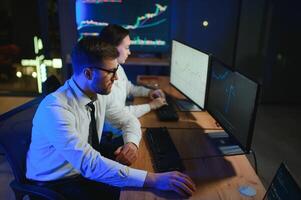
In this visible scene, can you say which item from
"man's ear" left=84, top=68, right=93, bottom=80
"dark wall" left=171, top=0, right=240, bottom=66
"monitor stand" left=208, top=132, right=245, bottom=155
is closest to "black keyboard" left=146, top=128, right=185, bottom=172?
"monitor stand" left=208, top=132, right=245, bottom=155

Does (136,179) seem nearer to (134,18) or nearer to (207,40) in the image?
(134,18)

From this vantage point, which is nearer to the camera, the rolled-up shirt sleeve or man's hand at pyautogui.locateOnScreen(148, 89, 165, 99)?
the rolled-up shirt sleeve

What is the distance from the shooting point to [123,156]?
1.50 m

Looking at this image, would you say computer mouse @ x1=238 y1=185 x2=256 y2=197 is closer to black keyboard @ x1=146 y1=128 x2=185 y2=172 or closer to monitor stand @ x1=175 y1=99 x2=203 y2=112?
black keyboard @ x1=146 y1=128 x2=185 y2=172

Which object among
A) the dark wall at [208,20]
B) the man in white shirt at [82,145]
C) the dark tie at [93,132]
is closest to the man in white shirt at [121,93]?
the dark tie at [93,132]

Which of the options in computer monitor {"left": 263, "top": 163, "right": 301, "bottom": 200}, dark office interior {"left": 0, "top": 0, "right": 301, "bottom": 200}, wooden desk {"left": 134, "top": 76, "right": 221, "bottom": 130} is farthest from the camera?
dark office interior {"left": 0, "top": 0, "right": 301, "bottom": 200}

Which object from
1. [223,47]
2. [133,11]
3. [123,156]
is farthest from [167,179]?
[223,47]

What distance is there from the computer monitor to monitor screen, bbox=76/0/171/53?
9.62 feet

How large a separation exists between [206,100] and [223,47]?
2.46m

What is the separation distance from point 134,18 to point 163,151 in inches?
99.8

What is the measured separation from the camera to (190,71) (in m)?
2.10

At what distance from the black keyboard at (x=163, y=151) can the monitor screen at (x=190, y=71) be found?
1.20 feet

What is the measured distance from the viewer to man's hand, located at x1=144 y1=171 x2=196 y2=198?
126 centimetres

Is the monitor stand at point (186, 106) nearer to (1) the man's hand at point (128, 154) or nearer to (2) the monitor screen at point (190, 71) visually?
(2) the monitor screen at point (190, 71)
